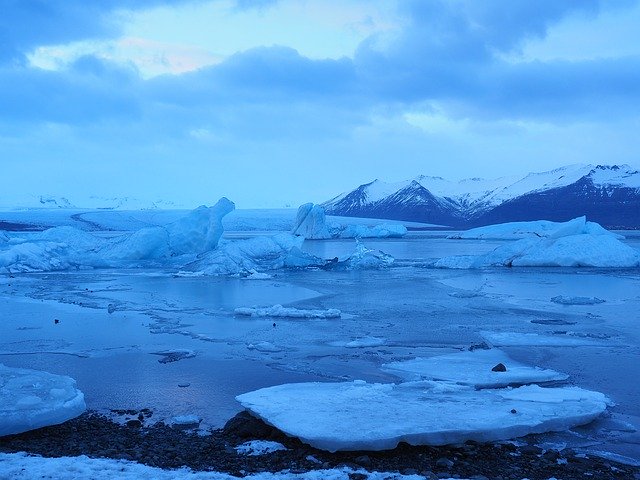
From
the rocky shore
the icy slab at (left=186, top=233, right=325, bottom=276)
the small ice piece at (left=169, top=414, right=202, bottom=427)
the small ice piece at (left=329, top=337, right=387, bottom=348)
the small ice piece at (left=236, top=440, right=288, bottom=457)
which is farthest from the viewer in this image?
the icy slab at (left=186, top=233, right=325, bottom=276)

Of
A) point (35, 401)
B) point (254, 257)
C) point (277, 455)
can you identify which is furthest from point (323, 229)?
point (277, 455)

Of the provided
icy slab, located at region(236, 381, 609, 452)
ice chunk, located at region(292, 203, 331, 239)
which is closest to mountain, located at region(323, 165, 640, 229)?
ice chunk, located at region(292, 203, 331, 239)

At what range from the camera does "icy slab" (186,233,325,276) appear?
17.4 metres

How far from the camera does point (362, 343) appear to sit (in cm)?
757

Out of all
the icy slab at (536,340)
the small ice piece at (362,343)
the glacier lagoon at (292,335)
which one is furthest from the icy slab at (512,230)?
the small ice piece at (362,343)

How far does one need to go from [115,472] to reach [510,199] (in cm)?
11028

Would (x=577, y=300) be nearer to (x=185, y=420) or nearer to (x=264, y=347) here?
(x=264, y=347)

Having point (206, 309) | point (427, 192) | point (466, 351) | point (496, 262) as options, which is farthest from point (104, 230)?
point (427, 192)

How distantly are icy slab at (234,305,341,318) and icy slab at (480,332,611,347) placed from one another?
8.34ft

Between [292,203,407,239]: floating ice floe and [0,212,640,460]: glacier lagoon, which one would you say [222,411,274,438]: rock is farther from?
[292,203,407,239]: floating ice floe

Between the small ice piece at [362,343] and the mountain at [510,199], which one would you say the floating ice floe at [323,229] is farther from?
the mountain at [510,199]

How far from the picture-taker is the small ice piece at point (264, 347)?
7.20 metres

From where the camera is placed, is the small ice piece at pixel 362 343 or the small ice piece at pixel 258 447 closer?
the small ice piece at pixel 258 447

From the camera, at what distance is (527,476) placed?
12.0ft
